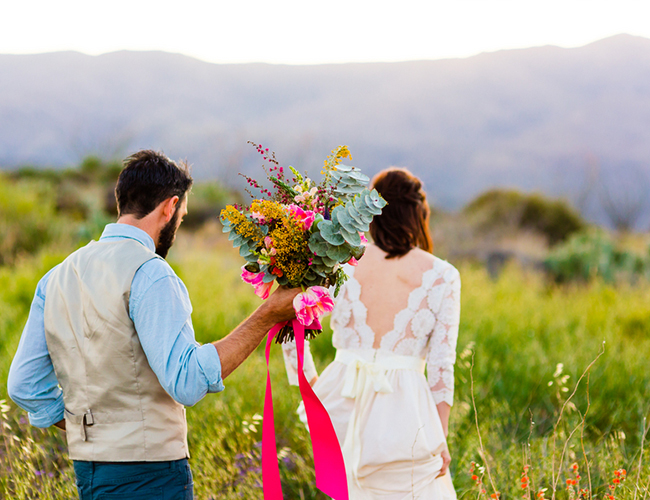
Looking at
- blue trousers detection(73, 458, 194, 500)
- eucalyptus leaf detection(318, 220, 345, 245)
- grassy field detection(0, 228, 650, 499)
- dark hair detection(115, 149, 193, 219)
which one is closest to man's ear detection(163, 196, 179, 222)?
dark hair detection(115, 149, 193, 219)

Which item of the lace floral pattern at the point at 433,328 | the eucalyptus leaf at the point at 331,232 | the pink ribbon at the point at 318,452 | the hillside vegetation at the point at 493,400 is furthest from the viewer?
the hillside vegetation at the point at 493,400

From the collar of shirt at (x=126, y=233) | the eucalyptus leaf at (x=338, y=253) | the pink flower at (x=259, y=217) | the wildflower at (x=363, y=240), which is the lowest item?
the eucalyptus leaf at (x=338, y=253)

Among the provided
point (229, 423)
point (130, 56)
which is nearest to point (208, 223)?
point (229, 423)

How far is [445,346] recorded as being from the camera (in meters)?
2.91

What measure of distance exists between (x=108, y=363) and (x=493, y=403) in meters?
3.70

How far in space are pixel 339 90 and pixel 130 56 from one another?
135ft

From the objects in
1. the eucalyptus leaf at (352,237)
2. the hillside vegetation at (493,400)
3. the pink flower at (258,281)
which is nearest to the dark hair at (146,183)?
the pink flower at (258,281)

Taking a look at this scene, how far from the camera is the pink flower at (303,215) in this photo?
2072 mm

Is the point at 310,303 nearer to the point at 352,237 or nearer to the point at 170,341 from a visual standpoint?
the point at 352,237

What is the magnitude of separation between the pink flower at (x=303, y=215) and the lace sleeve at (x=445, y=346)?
3.62ft

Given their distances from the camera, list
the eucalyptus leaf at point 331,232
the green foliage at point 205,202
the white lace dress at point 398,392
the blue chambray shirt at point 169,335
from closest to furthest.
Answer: the blue chambray shirt at point 169,335
the eucalyptus leaf at point 331,232
the white lace dress at point 398,392
the green foliage at point 205,202

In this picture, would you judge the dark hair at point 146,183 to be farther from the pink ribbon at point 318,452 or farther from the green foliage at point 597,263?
the green foliage at point 597,263

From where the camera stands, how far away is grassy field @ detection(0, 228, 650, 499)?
345cm

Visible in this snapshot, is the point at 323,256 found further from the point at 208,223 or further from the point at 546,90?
the point at 546,90
